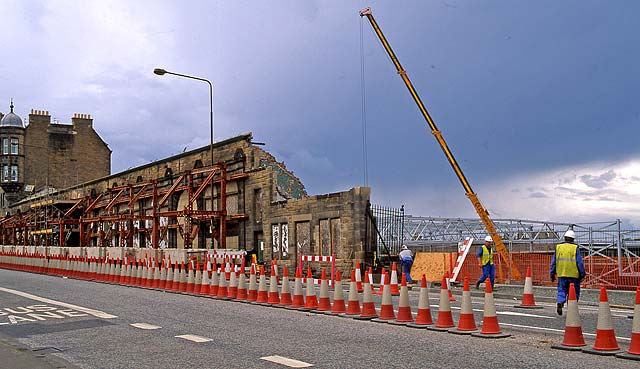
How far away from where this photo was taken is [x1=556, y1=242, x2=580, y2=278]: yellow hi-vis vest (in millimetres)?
12445

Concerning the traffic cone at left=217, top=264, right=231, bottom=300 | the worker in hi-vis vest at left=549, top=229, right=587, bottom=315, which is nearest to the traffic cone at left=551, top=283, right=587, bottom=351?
the worker in hi-vis vest at left=549, top=229, right=587, bottom=315

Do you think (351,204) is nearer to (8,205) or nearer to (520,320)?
(520,320)

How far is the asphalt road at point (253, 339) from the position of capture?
8102mm

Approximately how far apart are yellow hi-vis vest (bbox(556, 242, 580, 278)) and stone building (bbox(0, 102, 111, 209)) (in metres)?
74.5

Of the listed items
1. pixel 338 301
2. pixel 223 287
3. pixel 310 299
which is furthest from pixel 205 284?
pixel 338 301

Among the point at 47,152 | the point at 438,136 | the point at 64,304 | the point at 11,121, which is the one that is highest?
the point at 11,121

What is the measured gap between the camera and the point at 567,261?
12492 millimetres

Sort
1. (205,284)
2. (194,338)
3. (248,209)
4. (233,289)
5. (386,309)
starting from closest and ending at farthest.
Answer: (194,338)
(386,309)
(233,289)
(205,284)
(248,209)

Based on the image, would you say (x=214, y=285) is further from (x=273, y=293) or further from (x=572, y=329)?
(x=572, y=329)

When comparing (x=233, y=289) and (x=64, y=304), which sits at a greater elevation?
(x=233, y=289)

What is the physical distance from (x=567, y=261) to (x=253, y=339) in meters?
6.15

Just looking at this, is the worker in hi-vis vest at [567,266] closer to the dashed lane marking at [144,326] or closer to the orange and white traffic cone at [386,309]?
the orange and white traffic cone at [386,309]

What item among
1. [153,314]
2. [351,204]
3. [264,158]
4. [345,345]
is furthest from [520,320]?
[264,158]

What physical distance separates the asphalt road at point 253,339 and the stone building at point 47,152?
68.7 m
